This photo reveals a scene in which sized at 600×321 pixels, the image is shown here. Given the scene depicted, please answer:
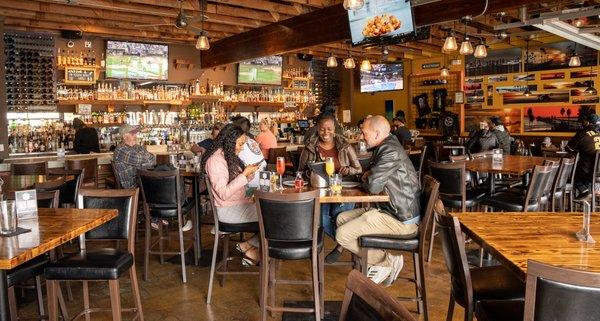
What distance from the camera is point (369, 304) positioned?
1.44 metres

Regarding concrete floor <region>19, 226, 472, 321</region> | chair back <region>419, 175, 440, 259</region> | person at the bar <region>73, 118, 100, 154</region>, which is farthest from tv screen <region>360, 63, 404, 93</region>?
chair back <region>419, 175, 440, 259</region>

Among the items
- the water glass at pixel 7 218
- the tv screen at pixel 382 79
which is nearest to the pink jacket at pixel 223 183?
the water glass at pixel 7 218

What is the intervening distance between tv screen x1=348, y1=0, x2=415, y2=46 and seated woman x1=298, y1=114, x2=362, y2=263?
72.9 inches

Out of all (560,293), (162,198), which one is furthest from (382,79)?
(560,293)

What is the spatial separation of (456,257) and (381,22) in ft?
15.2

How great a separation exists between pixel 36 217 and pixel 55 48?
7573mm

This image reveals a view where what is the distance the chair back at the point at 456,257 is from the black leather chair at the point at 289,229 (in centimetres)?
91

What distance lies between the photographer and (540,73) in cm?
1182

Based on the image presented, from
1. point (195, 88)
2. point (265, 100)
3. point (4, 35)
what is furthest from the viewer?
point (265, 100)

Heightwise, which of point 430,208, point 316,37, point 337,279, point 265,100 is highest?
point 316,37

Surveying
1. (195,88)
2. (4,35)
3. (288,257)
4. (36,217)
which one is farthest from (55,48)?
(288,257)

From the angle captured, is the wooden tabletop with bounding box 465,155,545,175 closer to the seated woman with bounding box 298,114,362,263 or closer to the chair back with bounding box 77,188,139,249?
the seated woman with bounding box 298,114,362,263

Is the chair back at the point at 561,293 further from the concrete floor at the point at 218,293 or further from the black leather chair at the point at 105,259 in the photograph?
the black leather chair at the point at 105,259

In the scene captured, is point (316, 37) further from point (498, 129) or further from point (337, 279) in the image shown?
point (337, 279)
